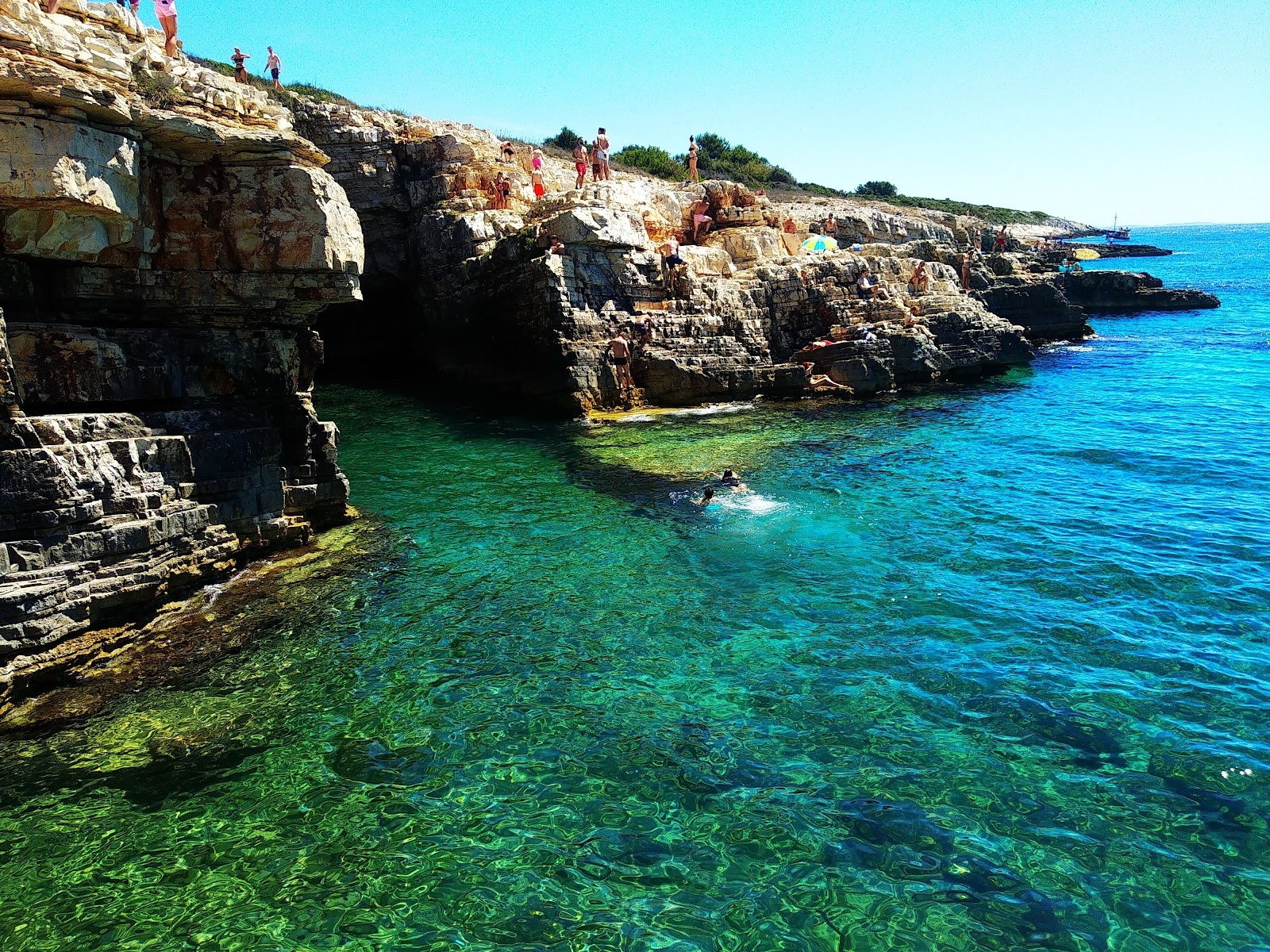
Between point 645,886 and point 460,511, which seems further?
point 460,511

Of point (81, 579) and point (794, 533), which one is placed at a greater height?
point (81, 579)

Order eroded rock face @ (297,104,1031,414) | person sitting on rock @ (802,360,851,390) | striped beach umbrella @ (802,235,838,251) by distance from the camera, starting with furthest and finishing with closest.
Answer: striped beach umbrella @ (802,235,838,251), person sitting on rock @ (802,360,851,390), eroded rock face @ (297,104,1031,414)

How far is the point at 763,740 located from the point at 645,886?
245cm

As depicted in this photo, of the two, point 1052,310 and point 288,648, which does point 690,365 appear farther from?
point 1052,310

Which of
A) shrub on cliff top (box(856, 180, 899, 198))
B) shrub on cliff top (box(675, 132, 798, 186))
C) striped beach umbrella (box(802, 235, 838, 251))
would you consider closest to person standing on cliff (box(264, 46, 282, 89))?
striped beach umbrella (box(802, 235, 838, 251))

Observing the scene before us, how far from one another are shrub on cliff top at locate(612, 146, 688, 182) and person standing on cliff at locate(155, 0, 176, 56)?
42952 millimetres

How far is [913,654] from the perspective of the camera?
9.96 m

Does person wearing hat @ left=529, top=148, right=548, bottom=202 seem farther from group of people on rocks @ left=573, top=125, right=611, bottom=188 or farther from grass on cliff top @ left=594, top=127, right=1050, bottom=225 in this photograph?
grass on cliff top @ left=594, top=127, right=1050, bottom=225

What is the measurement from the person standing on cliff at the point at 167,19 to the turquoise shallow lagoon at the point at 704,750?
11.7m

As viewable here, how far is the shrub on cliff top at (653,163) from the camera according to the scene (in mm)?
57750

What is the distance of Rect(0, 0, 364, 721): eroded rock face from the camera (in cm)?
891

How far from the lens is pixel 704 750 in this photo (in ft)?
26.5

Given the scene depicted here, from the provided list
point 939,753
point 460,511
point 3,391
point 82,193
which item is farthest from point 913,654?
point 82,193

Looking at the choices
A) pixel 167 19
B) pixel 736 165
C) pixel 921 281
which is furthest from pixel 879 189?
pixel 167 19
